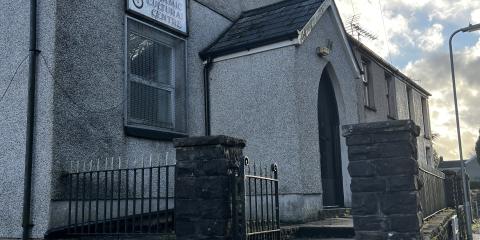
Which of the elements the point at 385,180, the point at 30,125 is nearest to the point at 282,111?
the point at 385,180

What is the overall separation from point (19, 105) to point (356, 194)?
4.29 m

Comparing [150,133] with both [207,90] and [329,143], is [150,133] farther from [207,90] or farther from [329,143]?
[329,143]

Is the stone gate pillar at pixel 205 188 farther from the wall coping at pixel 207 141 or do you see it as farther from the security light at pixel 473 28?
the security light at pixel 473 28

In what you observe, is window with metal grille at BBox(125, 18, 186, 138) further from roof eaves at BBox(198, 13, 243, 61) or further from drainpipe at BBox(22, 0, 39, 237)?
drainpipe at BBox(22, 0, 39, 237)

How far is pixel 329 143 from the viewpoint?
9648 mm

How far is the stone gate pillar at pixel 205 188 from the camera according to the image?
448cm

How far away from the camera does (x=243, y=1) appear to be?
1052cm

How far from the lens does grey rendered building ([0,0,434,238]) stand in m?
6.11

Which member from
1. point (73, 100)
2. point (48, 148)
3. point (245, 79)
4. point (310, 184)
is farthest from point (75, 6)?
point (310, 184)

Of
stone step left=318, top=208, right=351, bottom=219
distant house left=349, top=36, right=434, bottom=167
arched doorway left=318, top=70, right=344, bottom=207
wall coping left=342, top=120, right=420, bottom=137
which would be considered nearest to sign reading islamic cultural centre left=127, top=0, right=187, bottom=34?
arched doorway left=318, top=70, right=344, bottom=207

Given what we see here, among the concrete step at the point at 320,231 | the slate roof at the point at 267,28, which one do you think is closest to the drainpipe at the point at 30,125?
the concrete step at the point at 320,231

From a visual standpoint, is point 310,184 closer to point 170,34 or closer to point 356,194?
point 356,194

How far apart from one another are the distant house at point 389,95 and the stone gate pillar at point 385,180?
23.2 feet

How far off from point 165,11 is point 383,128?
4.64 m
